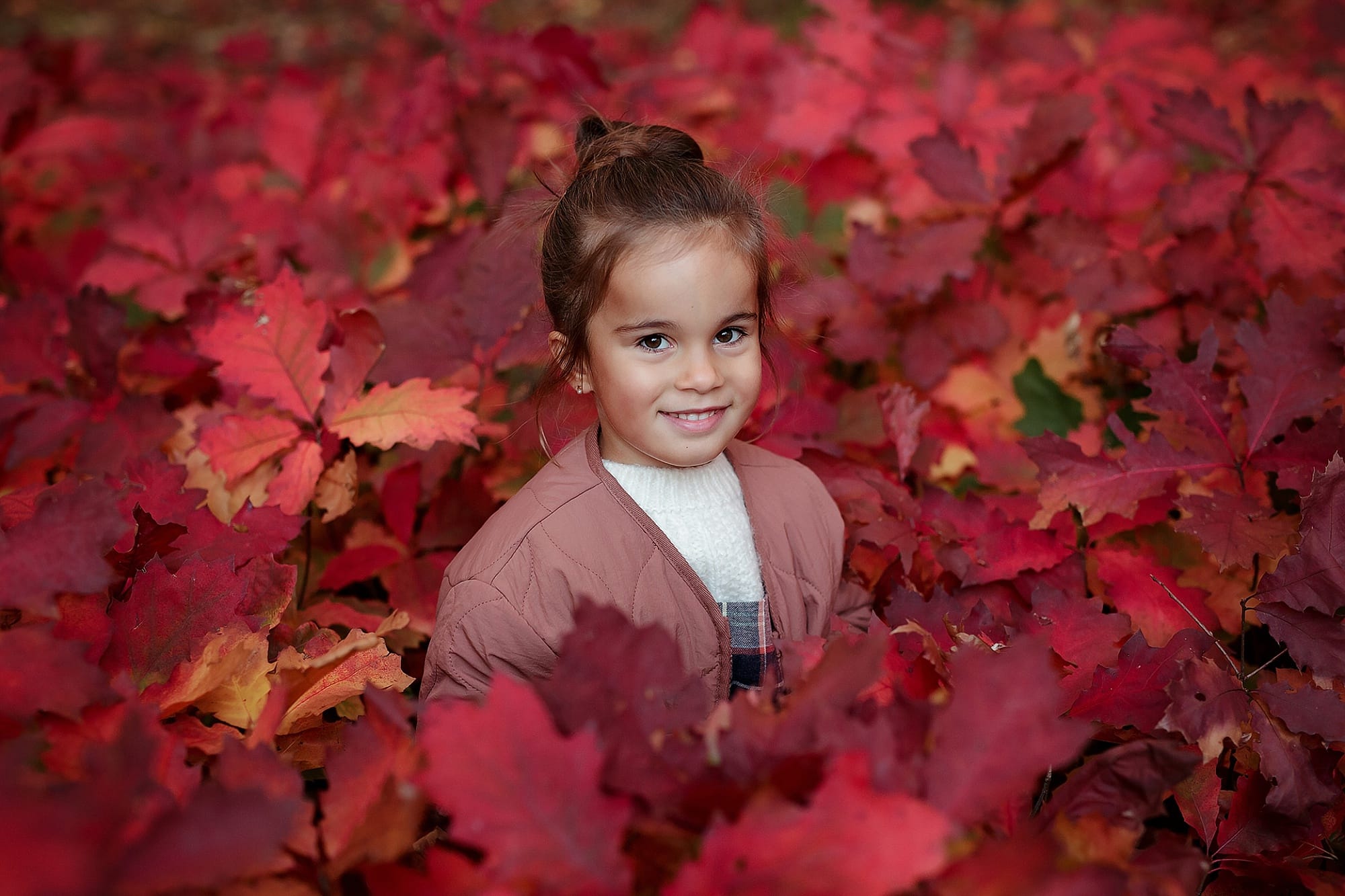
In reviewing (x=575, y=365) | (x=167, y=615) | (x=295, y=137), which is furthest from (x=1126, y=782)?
(x=295, y=137)

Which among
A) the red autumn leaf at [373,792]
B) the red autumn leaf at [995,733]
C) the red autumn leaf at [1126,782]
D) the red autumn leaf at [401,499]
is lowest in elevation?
the red autumn leaf at [401,499]

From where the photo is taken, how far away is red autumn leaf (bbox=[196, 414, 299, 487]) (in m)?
1.52

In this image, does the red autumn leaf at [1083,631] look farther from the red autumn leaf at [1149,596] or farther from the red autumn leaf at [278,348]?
the red autumn leaf at [278,348]

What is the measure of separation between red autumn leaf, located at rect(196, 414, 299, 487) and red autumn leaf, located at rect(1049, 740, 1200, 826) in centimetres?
114

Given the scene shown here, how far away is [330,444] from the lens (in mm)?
1537

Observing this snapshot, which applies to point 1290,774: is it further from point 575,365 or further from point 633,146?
point 633,146

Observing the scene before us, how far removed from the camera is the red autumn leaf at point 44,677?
1.00m

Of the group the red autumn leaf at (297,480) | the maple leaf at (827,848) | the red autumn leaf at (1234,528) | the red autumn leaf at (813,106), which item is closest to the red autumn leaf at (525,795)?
the maple leaf at (827,848)

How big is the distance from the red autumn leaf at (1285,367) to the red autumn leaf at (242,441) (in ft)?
4.55

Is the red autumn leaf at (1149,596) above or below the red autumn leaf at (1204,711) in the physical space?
below

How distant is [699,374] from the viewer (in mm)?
1373

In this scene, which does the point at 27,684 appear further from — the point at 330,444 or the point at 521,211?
the point at 521,211

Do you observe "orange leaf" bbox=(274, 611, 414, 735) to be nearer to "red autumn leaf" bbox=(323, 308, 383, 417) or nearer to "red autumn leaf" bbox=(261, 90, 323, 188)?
"red autumn leaf" bbox=(323, 308, 383, 417)

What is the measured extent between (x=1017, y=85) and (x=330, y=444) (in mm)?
1941
